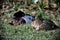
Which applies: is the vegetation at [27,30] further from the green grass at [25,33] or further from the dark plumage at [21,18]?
the dark plumage at [21,18]

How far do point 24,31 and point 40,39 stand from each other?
49 centimetres

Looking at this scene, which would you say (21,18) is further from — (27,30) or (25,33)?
(25,33)

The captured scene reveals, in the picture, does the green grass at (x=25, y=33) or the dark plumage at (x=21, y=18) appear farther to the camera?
the dark plumage at (x=21, y=18)

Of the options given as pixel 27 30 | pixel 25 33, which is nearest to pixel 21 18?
pixel 27 30

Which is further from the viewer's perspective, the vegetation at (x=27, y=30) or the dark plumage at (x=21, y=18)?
the dark plumage at (x=21, y=18)

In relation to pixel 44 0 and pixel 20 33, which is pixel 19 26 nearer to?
pixel 20 33

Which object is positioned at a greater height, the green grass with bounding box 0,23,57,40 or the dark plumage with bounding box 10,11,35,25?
the dark plumage with bounding box 10,11,35,25

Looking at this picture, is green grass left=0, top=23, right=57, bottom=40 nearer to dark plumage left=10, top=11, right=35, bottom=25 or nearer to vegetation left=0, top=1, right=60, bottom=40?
vegetation left=0, top=1, right=60, bottom=40

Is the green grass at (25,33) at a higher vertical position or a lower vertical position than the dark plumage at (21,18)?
lower

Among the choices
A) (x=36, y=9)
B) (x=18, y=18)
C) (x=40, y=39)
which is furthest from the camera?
(x=36, y=9)

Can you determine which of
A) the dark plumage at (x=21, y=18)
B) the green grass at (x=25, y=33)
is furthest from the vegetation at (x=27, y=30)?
the dark plumage at (x=21, y=18)

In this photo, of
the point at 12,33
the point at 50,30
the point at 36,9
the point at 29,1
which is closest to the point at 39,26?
the point at 50,30

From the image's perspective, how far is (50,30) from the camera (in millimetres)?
4738

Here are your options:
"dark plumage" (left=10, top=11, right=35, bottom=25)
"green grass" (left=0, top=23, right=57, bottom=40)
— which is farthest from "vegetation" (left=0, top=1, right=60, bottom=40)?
"dark plumage" (left=10, top=11, right=35, bottom=25)
